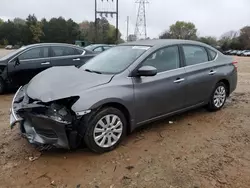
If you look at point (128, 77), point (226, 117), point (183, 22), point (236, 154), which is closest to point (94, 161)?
point (128, 77)

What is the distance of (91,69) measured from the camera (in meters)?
4.32

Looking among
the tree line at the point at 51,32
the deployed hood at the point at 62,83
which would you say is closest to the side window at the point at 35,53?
the deployed hood at the point at 62,83

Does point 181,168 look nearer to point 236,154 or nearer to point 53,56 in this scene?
point 236,154

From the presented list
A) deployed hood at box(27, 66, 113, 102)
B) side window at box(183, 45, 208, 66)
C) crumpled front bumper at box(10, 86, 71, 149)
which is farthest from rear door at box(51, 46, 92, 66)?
crumpled front bumper at box(10, 86, 71, 149)

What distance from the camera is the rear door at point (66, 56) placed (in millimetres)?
7730

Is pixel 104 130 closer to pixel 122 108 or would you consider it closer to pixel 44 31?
pixel 122 108

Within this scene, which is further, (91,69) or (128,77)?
(91,69)

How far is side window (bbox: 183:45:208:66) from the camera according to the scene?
15.5ft

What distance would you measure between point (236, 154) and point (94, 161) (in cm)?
195

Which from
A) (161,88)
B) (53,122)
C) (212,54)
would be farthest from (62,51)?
(53,122)

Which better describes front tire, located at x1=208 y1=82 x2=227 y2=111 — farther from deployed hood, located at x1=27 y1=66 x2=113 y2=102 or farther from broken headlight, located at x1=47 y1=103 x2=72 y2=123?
broken headlight, located at x1=47 y1=103 x2=72 y2=123

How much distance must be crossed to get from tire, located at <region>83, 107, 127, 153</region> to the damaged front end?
17 cm

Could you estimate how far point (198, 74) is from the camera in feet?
15.6

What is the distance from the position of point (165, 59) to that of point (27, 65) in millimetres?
4397
